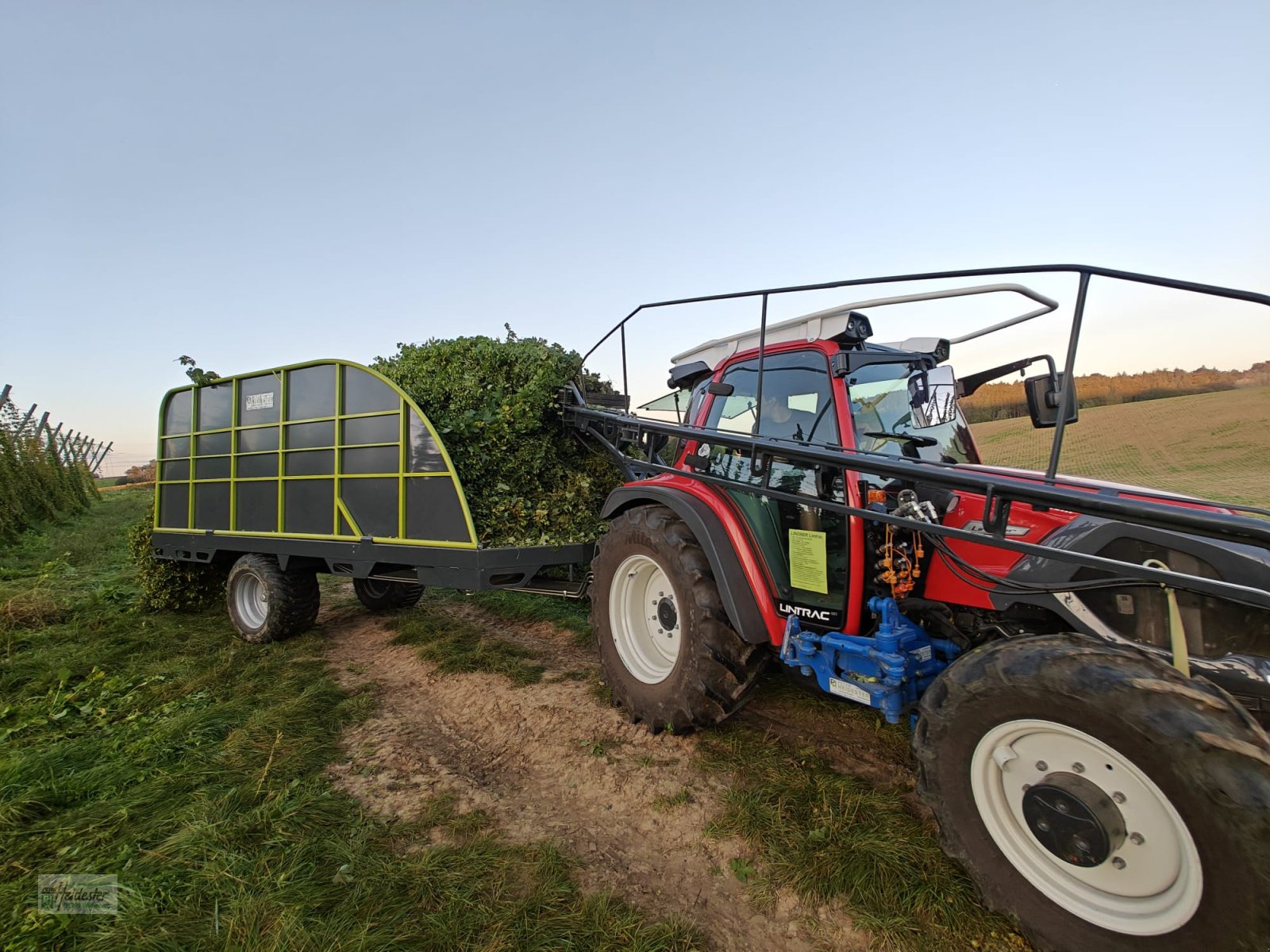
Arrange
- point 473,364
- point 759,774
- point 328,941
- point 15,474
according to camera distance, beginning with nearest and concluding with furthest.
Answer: point 328,941 < point 759,774 < point 473,364 < point 15,474

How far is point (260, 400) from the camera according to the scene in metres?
5.07

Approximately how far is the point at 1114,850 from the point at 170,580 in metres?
7.42

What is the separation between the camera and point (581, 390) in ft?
15.1

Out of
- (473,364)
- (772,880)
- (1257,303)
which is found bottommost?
(772,880)

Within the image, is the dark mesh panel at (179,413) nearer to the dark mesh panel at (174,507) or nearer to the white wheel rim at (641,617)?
the dark mesh panel at (174,507)

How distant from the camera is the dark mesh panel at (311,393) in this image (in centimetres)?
456

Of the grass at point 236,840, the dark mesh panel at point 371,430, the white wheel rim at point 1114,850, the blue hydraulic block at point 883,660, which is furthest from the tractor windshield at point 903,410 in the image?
the dark mesh panel at point 371,430

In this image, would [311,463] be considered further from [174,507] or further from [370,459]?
[174,507]

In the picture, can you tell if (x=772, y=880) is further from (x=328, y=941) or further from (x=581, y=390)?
(x=581, y=390)

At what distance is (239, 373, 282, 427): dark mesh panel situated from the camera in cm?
493

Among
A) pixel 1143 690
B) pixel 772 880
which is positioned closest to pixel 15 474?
pixel 772 880

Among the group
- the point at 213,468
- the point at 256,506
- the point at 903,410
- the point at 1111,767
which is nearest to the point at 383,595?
the point at 256,506

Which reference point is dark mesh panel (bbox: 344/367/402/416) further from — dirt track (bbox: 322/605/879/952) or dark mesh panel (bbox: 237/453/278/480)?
dirt track (bbox: 322/605/879/952)

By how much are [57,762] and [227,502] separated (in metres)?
2.83
